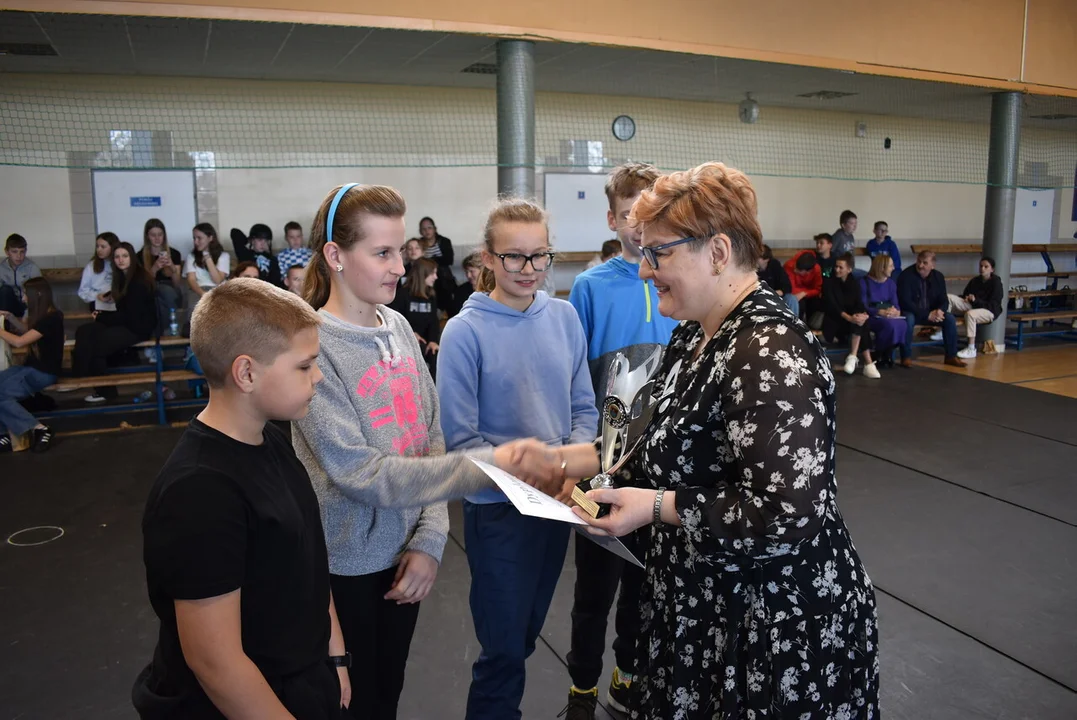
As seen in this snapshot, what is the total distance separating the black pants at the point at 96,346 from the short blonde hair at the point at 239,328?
6.19 m

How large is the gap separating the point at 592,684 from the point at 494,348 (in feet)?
3.95

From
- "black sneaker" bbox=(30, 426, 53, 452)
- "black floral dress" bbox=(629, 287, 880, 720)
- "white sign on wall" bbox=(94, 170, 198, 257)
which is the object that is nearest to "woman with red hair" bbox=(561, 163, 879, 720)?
"black floral dress" bbox=(629, 287, 880, 720)

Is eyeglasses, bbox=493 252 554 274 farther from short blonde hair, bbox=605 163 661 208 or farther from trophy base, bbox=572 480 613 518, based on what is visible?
trophy base, bbox=572 480 613 518

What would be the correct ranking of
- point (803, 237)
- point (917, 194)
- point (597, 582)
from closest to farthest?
point (597, 582) → point (803, 237) → point (917, 194)

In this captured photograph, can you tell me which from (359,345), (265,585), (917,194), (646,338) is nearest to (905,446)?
(646,338)

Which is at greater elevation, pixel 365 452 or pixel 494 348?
pixel 494 348

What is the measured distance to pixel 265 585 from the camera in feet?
4.50

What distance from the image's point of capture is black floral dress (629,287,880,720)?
139 cm

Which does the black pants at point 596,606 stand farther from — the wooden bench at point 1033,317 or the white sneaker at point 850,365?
Result: the wooden bench at point 1033,317

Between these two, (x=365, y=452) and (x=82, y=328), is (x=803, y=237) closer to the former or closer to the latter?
(x=82, y=328)

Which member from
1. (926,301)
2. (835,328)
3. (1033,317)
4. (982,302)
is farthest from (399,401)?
(1033,317)

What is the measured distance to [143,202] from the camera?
9.38m

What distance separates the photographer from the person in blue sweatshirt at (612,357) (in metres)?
2.51

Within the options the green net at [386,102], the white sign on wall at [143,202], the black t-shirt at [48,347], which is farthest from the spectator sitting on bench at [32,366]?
the white sign on wall at [143,202]
